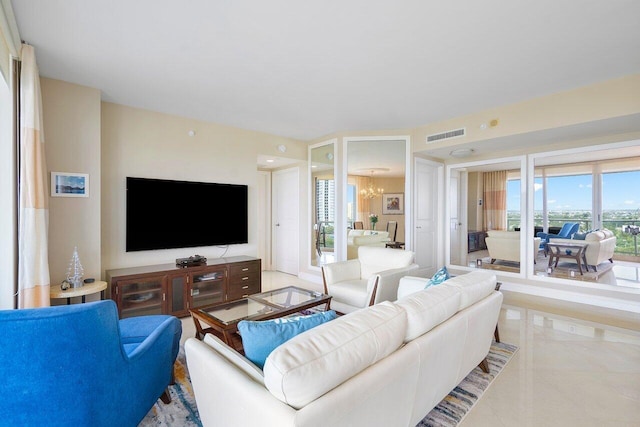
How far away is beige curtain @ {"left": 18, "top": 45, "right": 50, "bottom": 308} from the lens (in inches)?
96.9

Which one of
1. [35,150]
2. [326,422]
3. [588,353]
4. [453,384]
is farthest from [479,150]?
[35,150]

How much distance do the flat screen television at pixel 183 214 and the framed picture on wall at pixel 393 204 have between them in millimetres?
5560

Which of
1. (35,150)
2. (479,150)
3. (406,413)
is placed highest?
(479,150)

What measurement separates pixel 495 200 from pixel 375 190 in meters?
3.38

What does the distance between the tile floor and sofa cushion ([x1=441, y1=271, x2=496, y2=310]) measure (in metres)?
0.69

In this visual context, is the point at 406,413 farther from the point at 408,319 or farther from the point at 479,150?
the point at 479,150

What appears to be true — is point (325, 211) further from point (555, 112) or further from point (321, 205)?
point (555, 112)

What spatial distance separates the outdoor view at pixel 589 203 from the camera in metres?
6.57

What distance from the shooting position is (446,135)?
4.68 m

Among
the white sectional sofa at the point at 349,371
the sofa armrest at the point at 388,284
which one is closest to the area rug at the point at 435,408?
the white sectional sofa at the point at 349,371

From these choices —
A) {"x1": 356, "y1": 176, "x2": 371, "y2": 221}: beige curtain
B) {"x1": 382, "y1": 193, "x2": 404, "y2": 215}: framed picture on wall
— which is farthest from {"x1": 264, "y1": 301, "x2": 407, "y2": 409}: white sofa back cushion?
{"x1": 382, "y1": 193, "x2": 404, "y2": 215}: framed picture on wall

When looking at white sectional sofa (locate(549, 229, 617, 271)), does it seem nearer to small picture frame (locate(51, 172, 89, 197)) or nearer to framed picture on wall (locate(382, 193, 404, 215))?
framed picture on wall (locate(382, 193, 404, 215))

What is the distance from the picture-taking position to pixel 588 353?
8.97 feet

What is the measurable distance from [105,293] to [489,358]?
410cm
